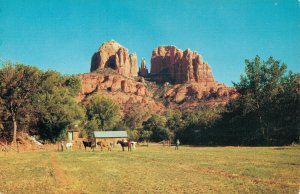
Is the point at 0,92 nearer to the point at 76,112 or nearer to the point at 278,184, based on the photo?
the point at 76,112

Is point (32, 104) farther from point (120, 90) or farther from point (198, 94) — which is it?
point (198, 94)

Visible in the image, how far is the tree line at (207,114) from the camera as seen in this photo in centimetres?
5541

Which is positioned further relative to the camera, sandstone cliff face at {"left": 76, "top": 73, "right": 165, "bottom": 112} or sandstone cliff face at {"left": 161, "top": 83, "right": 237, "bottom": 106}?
sandstone cliff face at {"left": 76, "top": 73, "right": 165, "bottom": 112}

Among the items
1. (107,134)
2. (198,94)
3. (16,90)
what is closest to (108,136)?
(107,134)

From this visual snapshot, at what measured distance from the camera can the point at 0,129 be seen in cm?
5656

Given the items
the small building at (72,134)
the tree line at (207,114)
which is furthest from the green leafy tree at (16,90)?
the small building at (72,134)

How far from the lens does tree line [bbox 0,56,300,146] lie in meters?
55.4

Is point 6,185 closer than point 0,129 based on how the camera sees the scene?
Yes

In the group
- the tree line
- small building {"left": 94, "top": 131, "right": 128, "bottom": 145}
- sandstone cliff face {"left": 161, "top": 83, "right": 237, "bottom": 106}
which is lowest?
small building {"left": 94, "top": 131, "right": 128, "bottom": 145}

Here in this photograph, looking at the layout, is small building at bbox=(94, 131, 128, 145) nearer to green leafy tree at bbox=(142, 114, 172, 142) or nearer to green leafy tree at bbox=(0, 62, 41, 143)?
green leafy tree at bbox=(142, 114, 172, 142)

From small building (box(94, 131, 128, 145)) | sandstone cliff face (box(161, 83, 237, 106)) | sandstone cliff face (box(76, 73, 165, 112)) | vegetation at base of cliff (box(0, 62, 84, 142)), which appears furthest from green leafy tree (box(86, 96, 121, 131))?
sandstone cliff face (box(161, 83, 237, 106))

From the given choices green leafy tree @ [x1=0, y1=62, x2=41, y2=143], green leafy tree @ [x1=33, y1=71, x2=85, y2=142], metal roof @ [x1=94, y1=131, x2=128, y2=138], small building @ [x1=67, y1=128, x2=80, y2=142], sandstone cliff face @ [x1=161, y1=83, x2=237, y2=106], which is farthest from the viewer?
sandstone cliff face @ [x1=161, y1=83, x2=237, y2=106]

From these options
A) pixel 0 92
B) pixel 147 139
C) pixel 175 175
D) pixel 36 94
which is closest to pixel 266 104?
pixel 147 139

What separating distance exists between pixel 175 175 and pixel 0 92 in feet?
148
